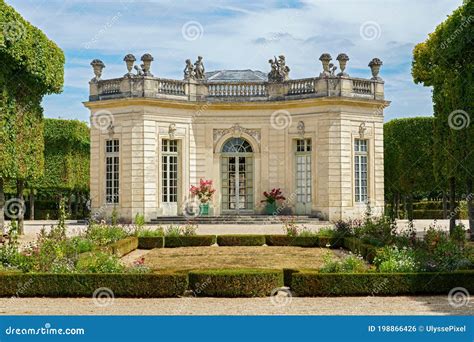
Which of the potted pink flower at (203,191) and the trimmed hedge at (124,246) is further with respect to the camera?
the potted pink flower at (203,191)

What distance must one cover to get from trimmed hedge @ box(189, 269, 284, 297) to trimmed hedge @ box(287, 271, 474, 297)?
0.38 meters

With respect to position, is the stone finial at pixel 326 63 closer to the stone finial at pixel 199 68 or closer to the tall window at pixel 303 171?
the tall window at pixel 303 171

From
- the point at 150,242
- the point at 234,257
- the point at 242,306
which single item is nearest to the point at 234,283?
the point at 242,306

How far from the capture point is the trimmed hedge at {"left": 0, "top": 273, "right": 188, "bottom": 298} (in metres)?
10.4

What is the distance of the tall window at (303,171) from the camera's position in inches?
1045

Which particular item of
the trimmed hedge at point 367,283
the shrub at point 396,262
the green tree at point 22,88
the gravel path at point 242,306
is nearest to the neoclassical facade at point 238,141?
the green tree at point 22,88

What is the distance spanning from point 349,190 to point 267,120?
420cm

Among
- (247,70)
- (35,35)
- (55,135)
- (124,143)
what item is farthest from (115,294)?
(55,135)

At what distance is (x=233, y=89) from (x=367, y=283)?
58.8 feet

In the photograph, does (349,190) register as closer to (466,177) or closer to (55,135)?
(466,177)

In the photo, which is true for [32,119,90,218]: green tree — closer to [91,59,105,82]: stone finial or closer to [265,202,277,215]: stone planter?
[91,59,105,82]: stone finial

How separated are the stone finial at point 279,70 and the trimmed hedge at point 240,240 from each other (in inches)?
394

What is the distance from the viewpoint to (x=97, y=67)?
1084 inches

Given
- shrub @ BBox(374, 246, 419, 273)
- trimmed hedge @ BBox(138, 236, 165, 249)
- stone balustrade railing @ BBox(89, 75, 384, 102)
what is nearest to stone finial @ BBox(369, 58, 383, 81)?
stone balustrade railing @ BBox(89, 75, 384, 102)
